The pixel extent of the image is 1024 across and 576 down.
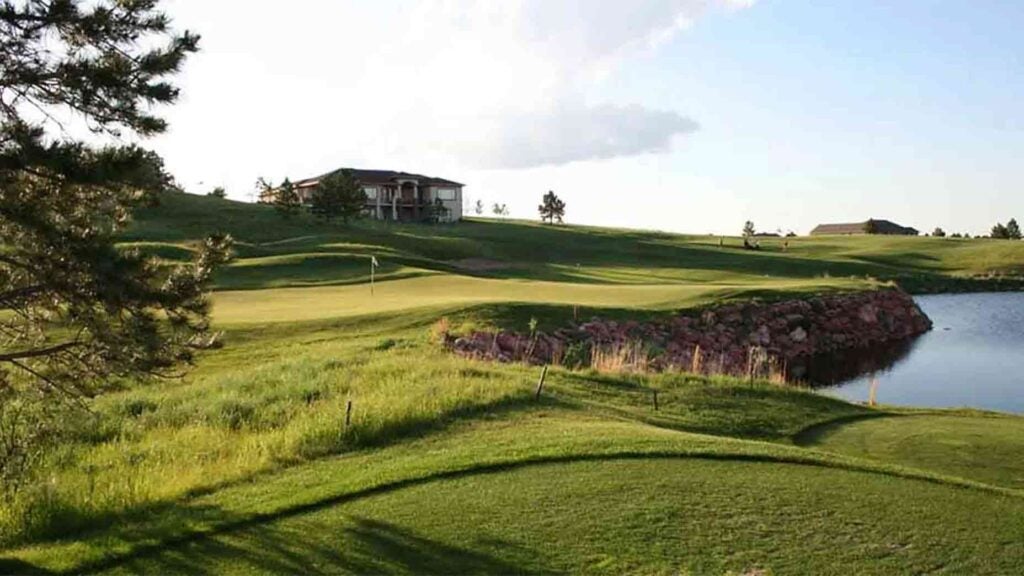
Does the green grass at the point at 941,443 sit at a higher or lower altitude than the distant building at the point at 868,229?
lower

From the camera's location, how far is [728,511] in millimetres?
8094

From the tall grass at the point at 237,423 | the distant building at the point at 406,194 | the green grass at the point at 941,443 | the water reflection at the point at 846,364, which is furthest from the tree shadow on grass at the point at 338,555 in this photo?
the distant building at the point at 406,194

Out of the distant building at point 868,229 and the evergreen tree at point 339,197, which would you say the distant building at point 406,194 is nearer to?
the evergreen tree at point 339,197

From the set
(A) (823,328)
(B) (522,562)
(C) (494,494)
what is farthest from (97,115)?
(A) (823,328)

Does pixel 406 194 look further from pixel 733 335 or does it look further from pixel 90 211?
pixel 90 211

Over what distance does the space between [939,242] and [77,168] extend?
97.6 meters

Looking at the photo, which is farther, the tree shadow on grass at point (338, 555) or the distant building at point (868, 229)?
the distant building at point (868, 229)

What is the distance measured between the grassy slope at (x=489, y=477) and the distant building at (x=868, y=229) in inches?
4977

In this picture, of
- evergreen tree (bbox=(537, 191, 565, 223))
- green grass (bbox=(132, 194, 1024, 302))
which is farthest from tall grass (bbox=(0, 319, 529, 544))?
evergreen tree (bbox=(537, 191, 565, 223))

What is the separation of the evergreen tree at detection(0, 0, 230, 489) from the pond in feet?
63.2

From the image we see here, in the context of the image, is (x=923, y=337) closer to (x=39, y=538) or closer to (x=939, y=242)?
(x=39, y=538)

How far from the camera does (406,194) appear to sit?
105 m

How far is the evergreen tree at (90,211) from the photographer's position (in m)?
7.91

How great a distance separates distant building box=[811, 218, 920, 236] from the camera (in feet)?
456
